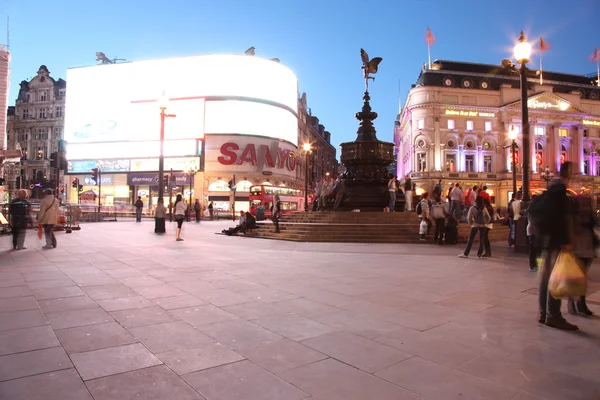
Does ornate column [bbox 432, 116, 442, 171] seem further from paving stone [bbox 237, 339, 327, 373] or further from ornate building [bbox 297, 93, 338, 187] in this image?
paving stone [bbox 237, 339, 327, 373]

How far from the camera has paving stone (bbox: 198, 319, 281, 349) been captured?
3.81 metres

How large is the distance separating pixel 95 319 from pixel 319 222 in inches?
467

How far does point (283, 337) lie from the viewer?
13.0ft

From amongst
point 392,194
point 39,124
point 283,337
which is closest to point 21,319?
point 283,337

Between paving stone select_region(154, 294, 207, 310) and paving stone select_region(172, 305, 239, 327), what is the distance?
0.53 ft

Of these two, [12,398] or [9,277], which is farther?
[9,277]

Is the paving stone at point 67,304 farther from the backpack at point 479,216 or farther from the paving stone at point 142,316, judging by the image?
the backpack at point 479,216

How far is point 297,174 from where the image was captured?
68.9 meters

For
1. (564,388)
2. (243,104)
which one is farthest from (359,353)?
(243,104)

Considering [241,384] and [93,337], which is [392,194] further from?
[241,384]

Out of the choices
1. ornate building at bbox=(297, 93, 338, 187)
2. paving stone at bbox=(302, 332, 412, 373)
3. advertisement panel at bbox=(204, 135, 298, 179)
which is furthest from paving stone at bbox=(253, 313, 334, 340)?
ornate building at bbox=(297, 93, 338, 187)

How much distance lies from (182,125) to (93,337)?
170ft

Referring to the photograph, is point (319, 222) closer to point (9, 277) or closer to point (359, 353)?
point (9, 277)

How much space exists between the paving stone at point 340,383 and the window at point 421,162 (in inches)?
2324
